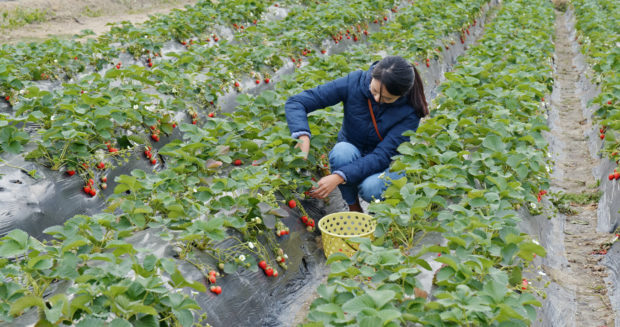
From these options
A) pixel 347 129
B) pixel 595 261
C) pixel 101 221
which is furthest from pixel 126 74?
pixel 595 261

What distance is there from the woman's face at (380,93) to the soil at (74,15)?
26.5ft

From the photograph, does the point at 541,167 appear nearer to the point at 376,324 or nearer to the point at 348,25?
the point at 376,324

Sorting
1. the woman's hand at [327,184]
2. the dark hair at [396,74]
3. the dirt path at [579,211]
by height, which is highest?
the dark hair at [396,74]

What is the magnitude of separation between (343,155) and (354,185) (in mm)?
264

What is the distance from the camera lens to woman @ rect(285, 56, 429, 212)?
368cm

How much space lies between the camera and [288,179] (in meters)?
3.45

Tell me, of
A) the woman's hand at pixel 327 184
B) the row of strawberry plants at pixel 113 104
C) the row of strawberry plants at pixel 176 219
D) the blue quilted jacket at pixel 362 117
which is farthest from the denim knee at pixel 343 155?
the row of strawberry plants at pixel 113 104

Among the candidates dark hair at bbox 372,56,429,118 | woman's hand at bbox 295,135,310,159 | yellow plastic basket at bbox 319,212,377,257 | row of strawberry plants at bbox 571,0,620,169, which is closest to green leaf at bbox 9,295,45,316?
yellow plastic basket at bbox 319,212,377,257

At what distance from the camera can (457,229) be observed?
2699 mm

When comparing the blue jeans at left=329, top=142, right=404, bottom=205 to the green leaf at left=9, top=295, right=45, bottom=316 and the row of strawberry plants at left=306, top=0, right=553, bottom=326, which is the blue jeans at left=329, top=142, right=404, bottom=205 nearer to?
the row of strawberry plants at left=306, top=0, right=553, bottom=326

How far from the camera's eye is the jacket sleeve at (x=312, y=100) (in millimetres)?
3822

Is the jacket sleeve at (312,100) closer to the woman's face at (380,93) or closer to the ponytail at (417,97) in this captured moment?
the woman's face at (380,93)

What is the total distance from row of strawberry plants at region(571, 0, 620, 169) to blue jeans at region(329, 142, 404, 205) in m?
2.05

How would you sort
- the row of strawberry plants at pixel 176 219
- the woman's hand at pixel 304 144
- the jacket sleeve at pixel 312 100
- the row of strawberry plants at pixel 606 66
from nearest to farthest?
the row of strawberry plants at pixel 176 219 < the woman's hand at pixel 304 144 < the jacket sleeve at pixel 312 100 < the row of strawberry plants at pixel 606 66
